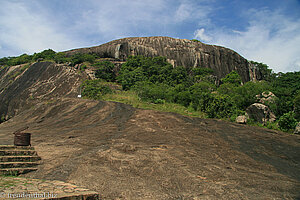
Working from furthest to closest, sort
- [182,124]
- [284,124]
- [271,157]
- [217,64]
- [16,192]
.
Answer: [217,64]
[284,124]
[182,124]
[271,157]
[16,192]

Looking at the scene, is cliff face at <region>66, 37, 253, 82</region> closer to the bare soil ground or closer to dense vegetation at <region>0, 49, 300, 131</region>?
dense vegetation at <region>0, 49, 300, 131</region>

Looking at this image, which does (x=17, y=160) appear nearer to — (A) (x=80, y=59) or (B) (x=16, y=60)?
(A) (x=80, y=59)

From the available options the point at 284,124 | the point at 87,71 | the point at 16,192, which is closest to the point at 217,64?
the point at 87,71

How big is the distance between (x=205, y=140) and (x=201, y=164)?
12.4 feet

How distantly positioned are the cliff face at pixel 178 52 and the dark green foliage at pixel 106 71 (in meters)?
5.71

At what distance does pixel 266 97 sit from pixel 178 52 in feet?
86.1

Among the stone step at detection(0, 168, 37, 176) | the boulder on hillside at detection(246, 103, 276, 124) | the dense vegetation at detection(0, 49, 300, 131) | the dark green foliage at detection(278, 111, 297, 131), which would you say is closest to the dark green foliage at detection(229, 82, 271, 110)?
the dense vegetation at detection(0, 49, 300, 131)

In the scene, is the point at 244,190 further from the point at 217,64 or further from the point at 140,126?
the point at 217,64

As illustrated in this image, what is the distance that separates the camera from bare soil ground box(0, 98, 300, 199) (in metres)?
5.41

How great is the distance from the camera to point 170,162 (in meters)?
7.55

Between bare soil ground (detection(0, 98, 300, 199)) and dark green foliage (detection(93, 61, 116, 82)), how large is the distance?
2262cm

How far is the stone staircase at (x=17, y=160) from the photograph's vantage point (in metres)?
5.73

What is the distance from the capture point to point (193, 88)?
2717cm

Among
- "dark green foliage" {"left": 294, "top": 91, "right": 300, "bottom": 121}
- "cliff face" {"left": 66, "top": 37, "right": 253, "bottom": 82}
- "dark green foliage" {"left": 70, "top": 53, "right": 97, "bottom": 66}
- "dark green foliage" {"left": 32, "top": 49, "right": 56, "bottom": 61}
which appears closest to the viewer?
"dark green foliage" {"left": 294, "top": 91, "right": 300, "bottom": 121}
